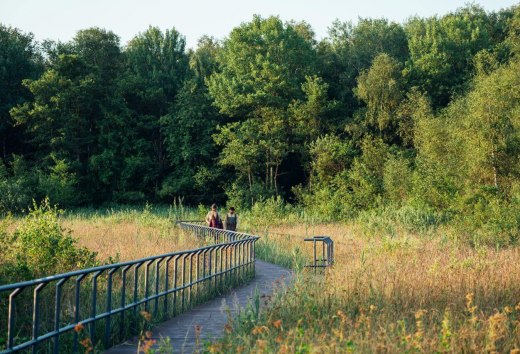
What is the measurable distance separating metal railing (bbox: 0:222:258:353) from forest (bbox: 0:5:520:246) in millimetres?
32877

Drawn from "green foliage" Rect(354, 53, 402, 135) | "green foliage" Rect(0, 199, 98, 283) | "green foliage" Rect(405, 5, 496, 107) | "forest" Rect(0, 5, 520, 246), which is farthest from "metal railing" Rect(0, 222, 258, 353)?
"green foliage" Rect(405, 5, 496, 107)

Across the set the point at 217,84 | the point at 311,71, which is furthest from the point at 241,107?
the point at 311,71

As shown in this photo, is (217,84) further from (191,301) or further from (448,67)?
(191,301)

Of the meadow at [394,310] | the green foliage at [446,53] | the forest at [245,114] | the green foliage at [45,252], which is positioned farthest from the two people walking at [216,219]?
the green foliage at [446,53]

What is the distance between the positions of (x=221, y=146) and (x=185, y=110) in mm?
4467

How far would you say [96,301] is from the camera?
1050cm

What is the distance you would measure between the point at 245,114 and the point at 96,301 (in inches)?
1907

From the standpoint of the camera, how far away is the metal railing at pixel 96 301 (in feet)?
25.1

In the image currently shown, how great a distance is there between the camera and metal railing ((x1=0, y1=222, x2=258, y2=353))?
7646 millimetres

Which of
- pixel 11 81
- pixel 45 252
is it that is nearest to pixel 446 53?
pixel 11 81

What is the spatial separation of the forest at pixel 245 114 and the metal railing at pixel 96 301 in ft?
108

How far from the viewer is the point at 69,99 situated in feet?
179

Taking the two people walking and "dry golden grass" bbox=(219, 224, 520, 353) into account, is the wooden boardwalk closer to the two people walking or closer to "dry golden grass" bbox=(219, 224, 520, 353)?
"dry golden grass" bbox=(219, 224, 520, 353)

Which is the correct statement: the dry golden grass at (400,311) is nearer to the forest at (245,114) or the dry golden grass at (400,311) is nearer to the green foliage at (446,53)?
the forest at (245,114)
